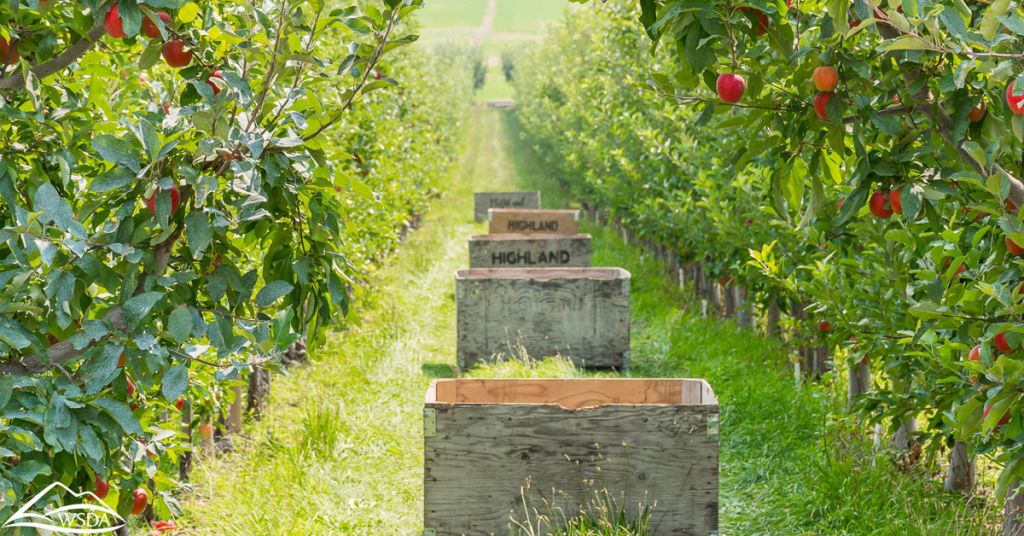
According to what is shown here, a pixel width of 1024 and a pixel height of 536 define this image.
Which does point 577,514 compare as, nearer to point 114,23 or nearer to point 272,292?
point 272,292

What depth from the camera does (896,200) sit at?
2.72m

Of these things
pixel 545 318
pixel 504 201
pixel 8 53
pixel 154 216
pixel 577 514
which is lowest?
pixel 504 201

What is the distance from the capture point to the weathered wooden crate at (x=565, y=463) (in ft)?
14.2

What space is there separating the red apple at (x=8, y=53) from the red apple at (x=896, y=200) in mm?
2278

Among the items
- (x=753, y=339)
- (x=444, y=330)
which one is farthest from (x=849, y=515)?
(x=444, y=330)

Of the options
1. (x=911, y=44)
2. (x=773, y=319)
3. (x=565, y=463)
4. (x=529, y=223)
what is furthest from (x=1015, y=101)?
(x=529, y=223)

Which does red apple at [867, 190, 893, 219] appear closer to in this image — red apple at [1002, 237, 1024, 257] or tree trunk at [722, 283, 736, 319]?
red apple at [1002, 237, 1024, 257]

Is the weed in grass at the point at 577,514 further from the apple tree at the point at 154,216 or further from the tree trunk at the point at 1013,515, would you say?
the apple tree at the point at 154,216

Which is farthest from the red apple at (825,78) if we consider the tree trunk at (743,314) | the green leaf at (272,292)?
the tree trunk at (743,314)

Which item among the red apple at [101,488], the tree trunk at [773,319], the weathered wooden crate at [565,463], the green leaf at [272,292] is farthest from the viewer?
the tree trunk at [773,319]

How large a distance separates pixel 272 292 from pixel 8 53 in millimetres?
931

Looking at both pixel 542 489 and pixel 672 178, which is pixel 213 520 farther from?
pixel 672 178

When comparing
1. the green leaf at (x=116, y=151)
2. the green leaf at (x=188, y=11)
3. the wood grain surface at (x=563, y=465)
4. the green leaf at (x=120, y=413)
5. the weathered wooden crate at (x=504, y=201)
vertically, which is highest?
the green leaf at (x=188, y=11)

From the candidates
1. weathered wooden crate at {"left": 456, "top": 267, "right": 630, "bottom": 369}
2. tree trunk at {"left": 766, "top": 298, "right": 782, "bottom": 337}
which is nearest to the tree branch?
weathered wooden crate at {"left": 456, "top": 267, "right": 630, "bottom": 369}
